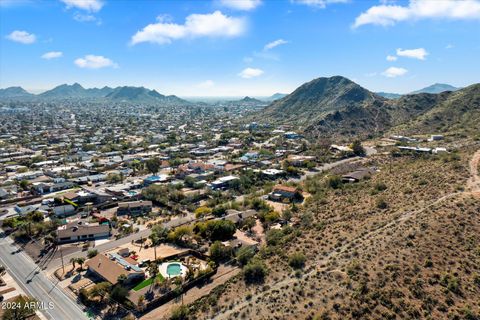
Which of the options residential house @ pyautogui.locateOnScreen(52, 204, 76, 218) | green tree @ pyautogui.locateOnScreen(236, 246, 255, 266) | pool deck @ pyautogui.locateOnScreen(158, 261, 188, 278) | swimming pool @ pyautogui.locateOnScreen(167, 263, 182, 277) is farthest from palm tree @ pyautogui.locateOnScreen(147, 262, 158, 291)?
residential house @ pyautogui.locateOnScreen(52, 204, 76, 218)

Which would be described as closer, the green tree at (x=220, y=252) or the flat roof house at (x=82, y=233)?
the green tree at (x=220, y=252)

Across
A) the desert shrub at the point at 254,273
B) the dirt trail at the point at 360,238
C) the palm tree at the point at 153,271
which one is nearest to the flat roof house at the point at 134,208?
the palm tree at the point at 153,271

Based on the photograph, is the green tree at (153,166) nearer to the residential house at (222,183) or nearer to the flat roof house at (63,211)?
the residential house at (222,183)

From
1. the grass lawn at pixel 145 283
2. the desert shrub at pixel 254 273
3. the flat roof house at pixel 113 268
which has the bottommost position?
the grass lawn at pixel 145 283

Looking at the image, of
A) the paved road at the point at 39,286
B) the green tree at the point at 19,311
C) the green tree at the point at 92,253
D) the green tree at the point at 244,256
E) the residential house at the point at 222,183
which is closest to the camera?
the green tree at the point at 19,311

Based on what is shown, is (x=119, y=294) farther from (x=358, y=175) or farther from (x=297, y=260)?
(x=358, y=175)
